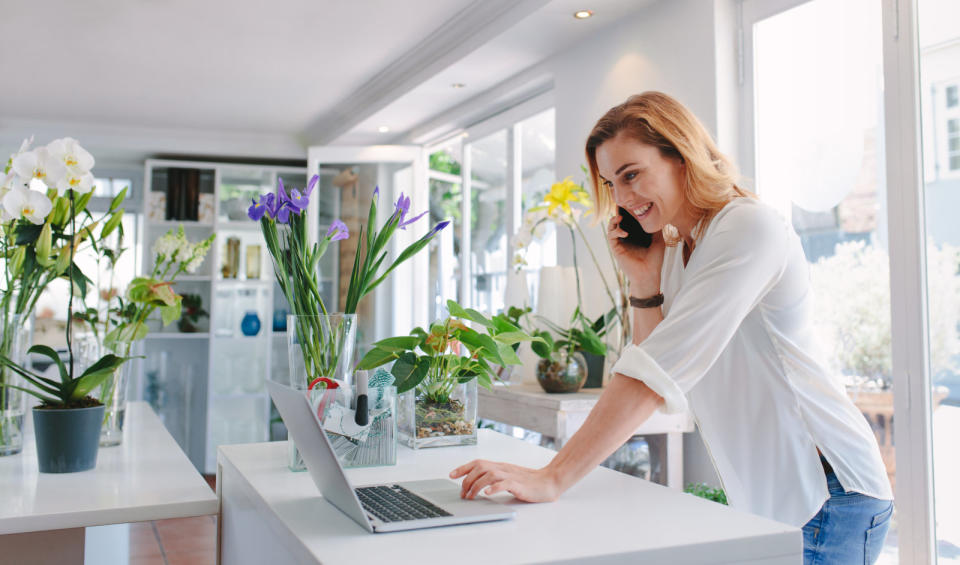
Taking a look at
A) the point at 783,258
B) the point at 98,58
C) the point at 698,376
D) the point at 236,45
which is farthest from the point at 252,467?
the point at 98,58

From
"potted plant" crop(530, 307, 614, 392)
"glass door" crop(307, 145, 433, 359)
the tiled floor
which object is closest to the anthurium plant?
"potted plant" crop(530, 307, 614, 392)

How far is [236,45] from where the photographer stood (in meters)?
3.90

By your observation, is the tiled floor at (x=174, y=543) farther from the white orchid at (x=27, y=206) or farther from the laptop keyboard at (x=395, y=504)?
the laptop keyboard at (x=395, y=504)

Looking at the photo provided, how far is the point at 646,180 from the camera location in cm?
133

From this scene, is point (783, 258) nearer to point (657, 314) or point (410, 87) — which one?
point (657, 314)

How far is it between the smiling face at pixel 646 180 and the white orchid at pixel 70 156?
995mm

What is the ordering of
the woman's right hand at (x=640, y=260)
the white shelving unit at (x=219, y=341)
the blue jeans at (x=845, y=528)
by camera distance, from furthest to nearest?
the white shelving unit at (x=219, y=341) → the woman's right hand at (x=640, y=260) → the blue jeans at (x=845, y=528)

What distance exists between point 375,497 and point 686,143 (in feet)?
2.48

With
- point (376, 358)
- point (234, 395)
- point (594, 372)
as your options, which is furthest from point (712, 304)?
point (234, 395)

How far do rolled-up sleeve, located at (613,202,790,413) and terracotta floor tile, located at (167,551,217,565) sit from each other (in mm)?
3003

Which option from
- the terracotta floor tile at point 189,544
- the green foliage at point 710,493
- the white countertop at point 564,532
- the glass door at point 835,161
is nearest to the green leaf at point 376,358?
the white countertop at point 564,532

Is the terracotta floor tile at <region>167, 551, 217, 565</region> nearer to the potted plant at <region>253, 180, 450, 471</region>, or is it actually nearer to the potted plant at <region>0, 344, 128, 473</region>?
the potted plant at <region>0, 344, 128, 473</region>

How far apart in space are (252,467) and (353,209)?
14.0ft

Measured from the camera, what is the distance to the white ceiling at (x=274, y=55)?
133 inches
